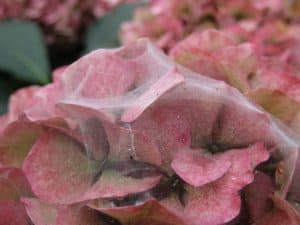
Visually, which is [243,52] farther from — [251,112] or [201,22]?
[201,22]

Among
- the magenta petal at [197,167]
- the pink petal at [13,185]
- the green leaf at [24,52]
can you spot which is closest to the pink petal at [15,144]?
the pink petal at [13,185]

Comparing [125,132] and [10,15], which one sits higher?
[125,132]

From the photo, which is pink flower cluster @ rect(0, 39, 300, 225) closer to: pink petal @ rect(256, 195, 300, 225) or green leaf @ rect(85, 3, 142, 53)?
pink petal @ rect(256, 195, 300, 225)

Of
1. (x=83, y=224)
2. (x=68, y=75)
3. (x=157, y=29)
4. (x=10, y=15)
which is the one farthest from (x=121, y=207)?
(x=10, y=15)

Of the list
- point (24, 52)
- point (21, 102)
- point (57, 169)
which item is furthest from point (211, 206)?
point (24, 52)

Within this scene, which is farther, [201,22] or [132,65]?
[201,22]

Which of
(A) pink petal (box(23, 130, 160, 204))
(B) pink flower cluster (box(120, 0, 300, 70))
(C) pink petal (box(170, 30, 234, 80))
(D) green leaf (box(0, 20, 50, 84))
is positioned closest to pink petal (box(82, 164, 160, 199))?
(A) pink petal (box(23, 130, 160, 204))
